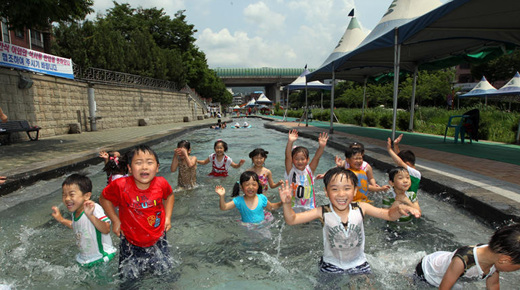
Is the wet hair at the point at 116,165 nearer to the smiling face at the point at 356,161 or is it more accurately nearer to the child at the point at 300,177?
the child at the point at 300,177

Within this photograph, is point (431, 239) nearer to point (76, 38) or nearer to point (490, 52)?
point (490, 52)

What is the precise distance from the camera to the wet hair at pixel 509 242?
1869 millimetres

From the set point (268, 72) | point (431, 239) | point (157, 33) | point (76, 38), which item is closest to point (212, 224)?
point (431, 239)

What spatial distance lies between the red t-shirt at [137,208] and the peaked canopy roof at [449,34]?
639 centimetres

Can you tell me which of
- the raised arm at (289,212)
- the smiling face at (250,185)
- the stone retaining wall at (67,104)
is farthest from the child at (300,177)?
the stone retaining wall at (67,104)

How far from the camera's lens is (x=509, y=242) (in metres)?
1.89

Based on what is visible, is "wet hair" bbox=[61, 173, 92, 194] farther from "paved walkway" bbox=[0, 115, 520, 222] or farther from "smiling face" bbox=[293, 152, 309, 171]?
"paved walkway" bbox=[0, 115, 520, 222]

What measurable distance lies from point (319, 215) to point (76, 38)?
778 inches

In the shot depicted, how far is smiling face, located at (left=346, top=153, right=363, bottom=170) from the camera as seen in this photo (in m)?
4.23

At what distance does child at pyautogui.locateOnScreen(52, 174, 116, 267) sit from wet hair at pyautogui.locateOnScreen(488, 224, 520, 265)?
9.85 feet

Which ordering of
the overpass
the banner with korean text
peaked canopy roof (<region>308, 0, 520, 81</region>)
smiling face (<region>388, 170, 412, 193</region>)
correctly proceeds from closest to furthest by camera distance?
smiling face (<region>388, 170, 412, 193</region>) < peaked canopy roof (<region>308, 0, 520, 81</region>) < the banner with korean text < the overpass

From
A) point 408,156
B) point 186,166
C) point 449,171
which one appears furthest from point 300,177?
point 449,171

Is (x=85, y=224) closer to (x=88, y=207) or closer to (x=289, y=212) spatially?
(x=88, y=207)

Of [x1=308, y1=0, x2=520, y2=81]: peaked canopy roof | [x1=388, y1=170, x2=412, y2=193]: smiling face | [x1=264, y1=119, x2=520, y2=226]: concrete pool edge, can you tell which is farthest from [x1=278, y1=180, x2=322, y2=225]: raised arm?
[x1=308, y1=0, x2=520, y2=81]: peaked canopy roof
